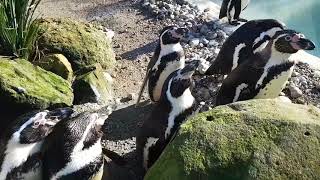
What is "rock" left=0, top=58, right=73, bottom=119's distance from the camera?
526 centimetres

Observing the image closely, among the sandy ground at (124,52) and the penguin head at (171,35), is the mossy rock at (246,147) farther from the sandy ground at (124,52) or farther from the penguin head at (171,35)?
the penguin head at (171,35)

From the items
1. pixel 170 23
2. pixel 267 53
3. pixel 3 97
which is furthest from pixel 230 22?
pixel 3 97

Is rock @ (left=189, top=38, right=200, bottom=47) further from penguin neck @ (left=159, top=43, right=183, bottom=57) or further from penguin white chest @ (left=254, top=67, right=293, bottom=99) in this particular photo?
penguin white chest @ (left=254, top=67, right=293, bottom=99)

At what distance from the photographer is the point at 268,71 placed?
4.96 meters

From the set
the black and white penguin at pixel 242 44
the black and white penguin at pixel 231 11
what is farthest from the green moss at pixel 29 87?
the black and white penguin at pixel 231 11

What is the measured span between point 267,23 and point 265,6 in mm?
5167

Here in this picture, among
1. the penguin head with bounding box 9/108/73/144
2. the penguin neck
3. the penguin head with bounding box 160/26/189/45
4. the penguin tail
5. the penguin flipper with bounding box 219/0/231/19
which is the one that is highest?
the penguin head with bounding box 160/26/189/45

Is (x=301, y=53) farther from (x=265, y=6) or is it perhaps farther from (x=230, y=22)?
(x=265, y=6)

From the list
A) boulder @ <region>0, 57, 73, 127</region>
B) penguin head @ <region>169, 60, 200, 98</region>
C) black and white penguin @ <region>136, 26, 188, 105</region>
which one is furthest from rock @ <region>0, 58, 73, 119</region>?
penguin head @ <region>169, 60, 200, 98</region>

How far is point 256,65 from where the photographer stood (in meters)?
5.00

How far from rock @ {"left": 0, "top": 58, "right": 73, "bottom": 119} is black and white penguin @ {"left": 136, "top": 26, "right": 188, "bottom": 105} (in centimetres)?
76

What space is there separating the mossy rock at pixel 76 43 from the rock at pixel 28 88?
64cm

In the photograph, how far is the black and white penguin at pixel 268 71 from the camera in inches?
195

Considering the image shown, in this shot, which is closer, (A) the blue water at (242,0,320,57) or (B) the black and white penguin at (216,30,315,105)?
(B) the black and white penguin at (216,30,315,105)
